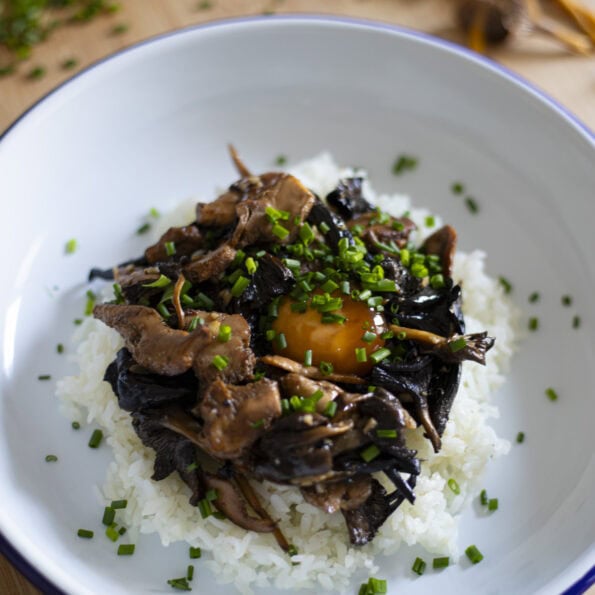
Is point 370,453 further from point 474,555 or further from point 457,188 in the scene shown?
point 457,188

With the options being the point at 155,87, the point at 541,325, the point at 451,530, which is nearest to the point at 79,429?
the point at 451,530

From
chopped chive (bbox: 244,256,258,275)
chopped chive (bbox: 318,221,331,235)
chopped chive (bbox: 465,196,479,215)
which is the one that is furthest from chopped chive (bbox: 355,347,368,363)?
chopped chive (bbox: 465,196,479,215)

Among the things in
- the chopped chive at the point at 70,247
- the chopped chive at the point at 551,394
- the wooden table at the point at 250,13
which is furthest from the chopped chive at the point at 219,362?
the wooden table at the point at 250,13

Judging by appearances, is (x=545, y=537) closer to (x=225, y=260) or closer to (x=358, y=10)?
(x=225, y=260)

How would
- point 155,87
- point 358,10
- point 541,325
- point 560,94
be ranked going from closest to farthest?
point 541,325, point 155,87, point 560,94, point 358,10

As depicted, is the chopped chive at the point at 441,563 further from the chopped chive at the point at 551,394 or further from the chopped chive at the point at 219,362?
the chopped chive at the point at 219,362
